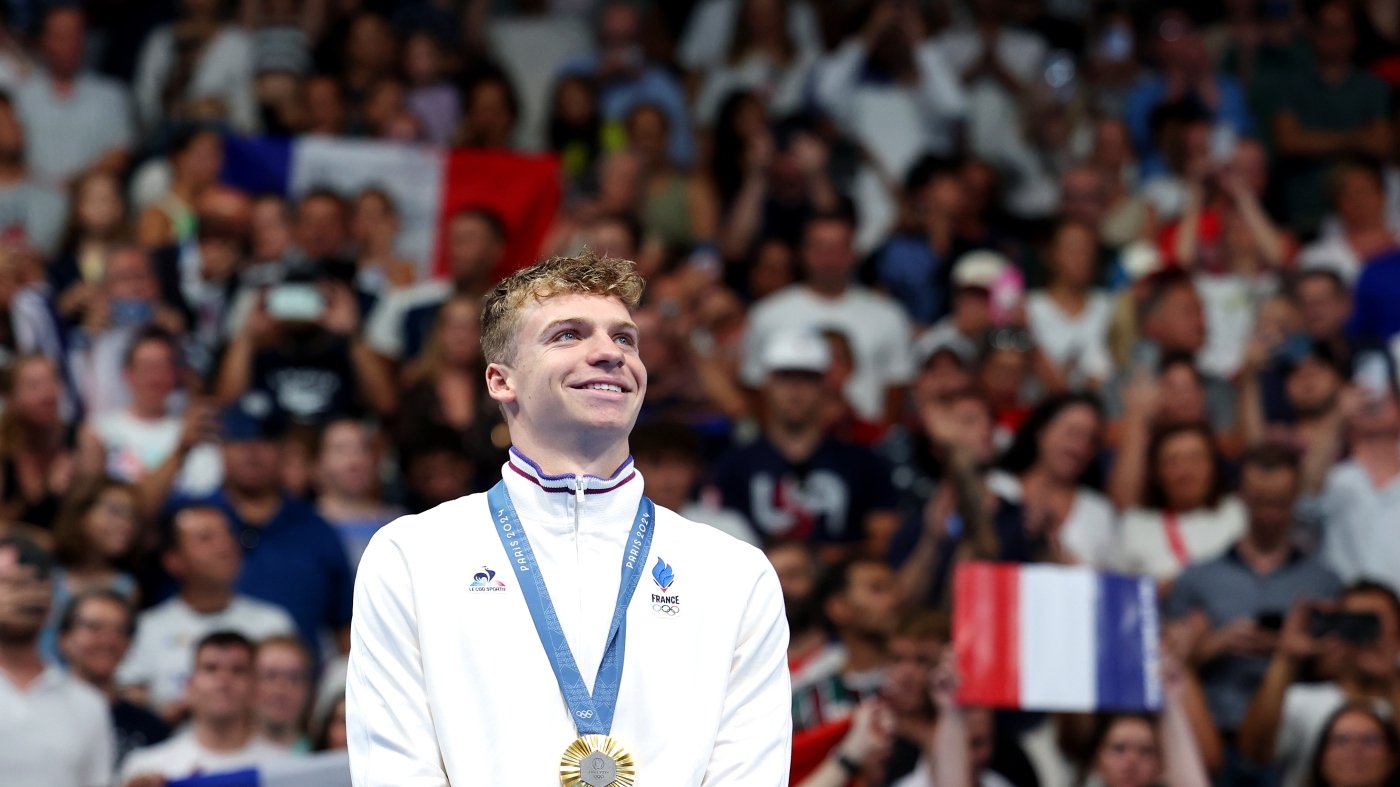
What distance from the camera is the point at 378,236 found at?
40.0 feet

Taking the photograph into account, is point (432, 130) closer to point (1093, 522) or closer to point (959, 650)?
point (1093, 522)

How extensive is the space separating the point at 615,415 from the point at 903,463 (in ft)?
21.6

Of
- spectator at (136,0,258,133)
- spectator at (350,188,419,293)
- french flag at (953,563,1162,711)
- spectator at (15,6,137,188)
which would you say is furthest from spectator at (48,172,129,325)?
french flag at (953,563,1162,711)

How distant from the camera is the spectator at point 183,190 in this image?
11930 mm

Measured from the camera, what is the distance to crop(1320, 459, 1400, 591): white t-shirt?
9805 mm

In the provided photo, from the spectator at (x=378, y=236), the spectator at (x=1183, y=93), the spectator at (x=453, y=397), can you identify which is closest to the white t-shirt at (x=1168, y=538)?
the spectator at (x=453, y=397)

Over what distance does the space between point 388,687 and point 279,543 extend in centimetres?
545

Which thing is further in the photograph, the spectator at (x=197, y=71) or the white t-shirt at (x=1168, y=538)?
the spectator at (x=197, y=71)

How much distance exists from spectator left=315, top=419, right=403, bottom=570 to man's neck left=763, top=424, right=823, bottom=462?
1.82 m

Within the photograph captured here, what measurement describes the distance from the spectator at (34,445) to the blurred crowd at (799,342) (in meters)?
→ 0.02

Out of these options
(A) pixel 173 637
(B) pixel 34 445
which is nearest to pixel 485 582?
(A) pixel 173 637

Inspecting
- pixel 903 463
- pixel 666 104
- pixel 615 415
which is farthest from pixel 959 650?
pixel 666 104

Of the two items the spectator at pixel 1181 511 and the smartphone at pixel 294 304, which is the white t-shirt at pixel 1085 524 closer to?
the spectator at pixel 1181 511

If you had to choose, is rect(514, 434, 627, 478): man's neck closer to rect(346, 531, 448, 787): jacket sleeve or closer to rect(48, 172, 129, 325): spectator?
rect(346, 531, 448, 787): jacket sleeve
